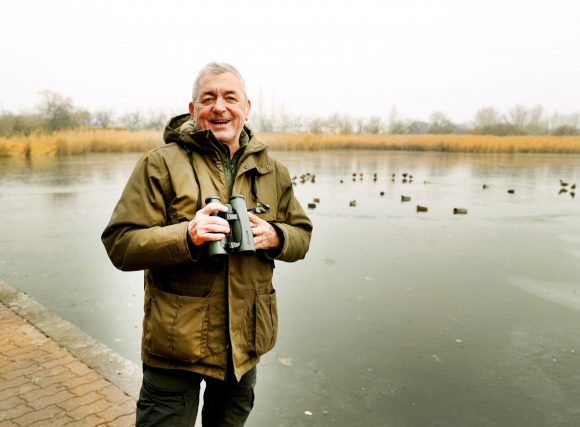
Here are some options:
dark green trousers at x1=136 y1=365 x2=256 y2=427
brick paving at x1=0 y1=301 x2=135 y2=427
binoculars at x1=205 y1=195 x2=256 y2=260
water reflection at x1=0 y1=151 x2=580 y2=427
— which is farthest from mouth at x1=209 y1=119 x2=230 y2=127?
water reflection at x1=0 y1=151 x2=580 y2=427

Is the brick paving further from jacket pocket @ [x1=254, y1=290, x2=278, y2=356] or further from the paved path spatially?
jacket pocket @ [x1=254, y1=290, x2=278, y2=356]

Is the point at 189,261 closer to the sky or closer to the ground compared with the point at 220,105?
closer to the ground

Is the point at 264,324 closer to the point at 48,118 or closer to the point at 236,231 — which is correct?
the point at 236,231

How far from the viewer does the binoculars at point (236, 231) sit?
6.18 feet

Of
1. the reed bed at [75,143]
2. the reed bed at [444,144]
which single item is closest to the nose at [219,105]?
the reed bed at [75,143]

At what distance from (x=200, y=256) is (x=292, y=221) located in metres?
0.61

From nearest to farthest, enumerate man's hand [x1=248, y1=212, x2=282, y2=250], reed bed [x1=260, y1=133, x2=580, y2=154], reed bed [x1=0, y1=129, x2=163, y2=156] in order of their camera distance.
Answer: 1. man's hand [x1=248, y1=212, x2=282, y2=250]
2. reed bed [x1=0, y1=129, x2=163, y2=156]
3. reed bed [x1=260, y1=133, x2=580, y2=154]

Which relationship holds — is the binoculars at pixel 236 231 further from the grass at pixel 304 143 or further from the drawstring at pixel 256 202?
the grass at pixel 304 143

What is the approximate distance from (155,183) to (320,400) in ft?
7.97

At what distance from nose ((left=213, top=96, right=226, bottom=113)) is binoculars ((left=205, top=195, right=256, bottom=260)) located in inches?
16.2

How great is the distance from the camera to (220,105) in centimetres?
210

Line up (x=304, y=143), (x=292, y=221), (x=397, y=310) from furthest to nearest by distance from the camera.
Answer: (x=304, y=143) → (x=397, y=310) → (x=292, y=221)

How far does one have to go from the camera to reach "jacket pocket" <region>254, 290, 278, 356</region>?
6.95 feet

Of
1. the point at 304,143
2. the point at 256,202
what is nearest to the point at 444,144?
the point at 304,143
